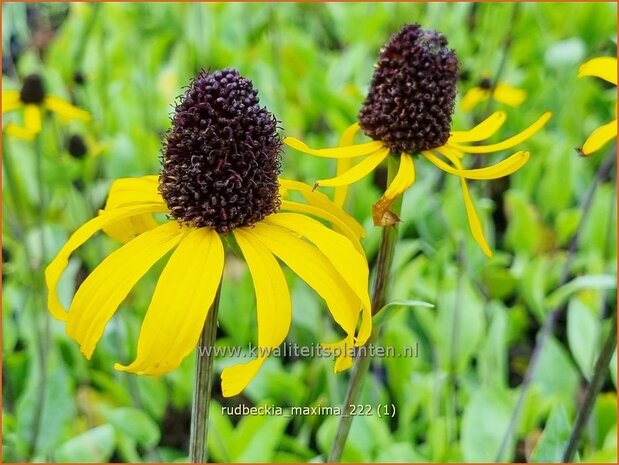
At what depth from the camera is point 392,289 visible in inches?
54.9

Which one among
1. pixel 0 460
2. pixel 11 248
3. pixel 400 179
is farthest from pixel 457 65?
pixel 11 248

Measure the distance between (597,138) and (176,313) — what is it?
13.9 inches

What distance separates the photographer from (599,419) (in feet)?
4.21

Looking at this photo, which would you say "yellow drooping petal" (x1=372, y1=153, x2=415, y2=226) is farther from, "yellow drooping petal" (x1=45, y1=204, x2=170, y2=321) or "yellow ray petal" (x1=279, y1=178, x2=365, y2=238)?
"yellow drooping petal" (x1=45, y1=204, x2=170, y2=321)

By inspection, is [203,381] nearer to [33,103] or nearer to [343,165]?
[343,165]

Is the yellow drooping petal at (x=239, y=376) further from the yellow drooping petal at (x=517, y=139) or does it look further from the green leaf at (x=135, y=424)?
the green leaf at (x=135, y=424)

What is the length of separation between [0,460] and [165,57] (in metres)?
1.72

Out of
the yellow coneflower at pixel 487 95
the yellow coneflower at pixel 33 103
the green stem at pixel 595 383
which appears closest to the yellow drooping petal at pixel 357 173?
the green stem at pixel 595 383

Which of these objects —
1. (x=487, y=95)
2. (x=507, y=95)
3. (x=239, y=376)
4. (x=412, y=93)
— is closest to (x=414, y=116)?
(x=412, y=93)

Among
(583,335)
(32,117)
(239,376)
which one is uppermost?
(32,117)

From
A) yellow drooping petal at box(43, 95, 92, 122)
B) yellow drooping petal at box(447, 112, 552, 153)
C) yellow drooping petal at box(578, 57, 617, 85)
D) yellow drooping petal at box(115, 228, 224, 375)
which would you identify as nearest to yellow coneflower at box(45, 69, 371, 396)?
yellow drooping petal at box(115, 228, 224, 375)

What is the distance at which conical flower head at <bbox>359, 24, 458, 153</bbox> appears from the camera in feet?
2.26

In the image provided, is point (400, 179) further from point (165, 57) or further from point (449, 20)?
point (165, 57)

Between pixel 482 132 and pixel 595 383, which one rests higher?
pixel 482 132
